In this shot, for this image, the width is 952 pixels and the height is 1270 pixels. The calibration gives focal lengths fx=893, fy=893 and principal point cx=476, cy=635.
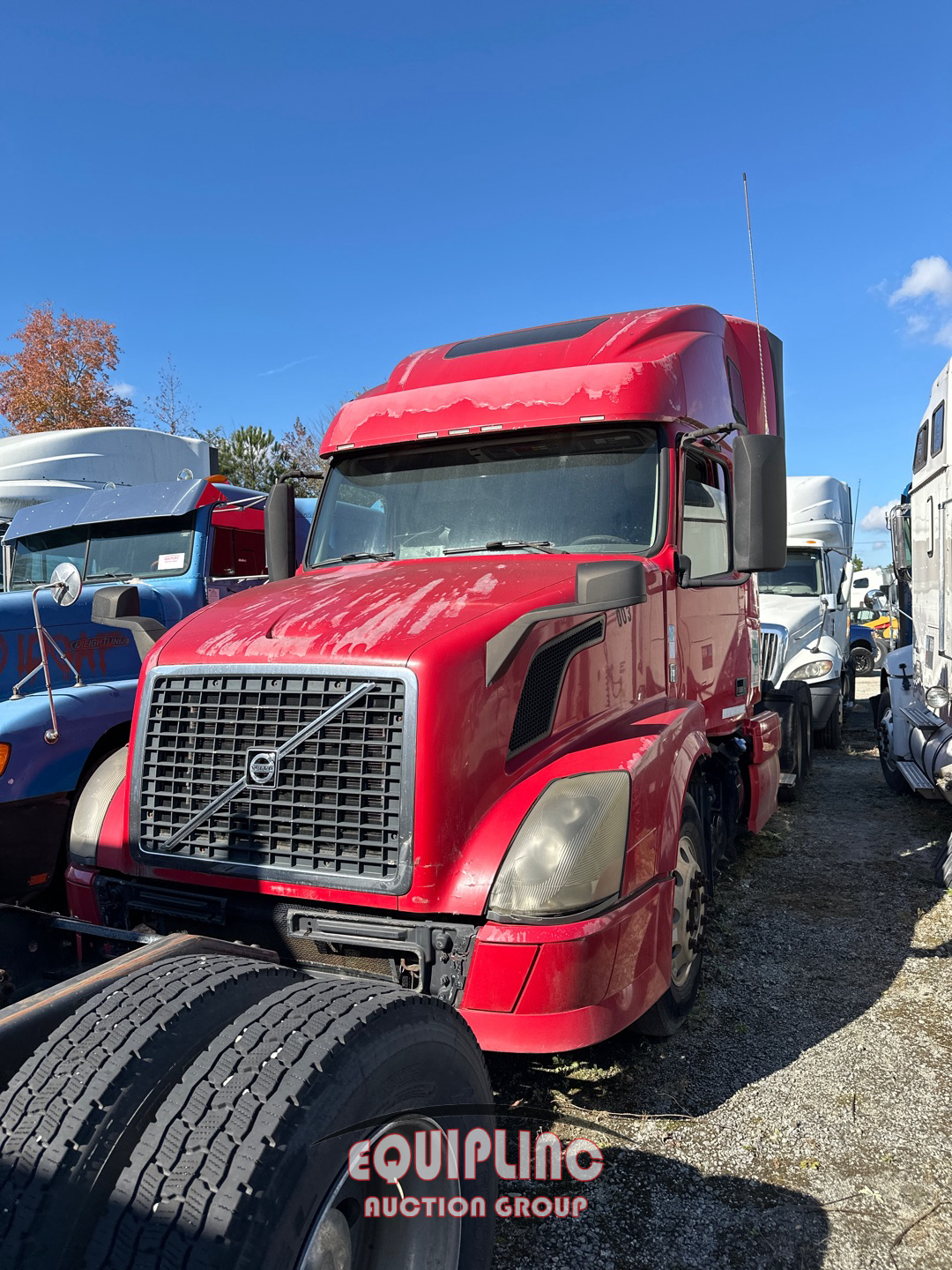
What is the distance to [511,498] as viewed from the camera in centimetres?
404

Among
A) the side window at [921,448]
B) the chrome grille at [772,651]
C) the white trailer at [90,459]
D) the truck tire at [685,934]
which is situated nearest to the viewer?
the truck tire at [685,934]

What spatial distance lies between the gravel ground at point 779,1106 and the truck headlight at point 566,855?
0.93 m

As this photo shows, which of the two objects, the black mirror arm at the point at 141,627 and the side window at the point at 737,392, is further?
the side window at the point at 737,392

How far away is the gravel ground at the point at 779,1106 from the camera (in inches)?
100

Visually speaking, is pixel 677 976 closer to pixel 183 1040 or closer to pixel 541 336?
pixel 183 1040

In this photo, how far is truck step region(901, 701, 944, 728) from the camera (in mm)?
6884

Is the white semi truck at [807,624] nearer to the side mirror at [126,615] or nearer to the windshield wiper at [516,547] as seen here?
the windshield wiper at [516,547]

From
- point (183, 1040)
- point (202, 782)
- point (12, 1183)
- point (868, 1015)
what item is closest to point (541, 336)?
point (202, 782)

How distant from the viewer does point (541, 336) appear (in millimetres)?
4715

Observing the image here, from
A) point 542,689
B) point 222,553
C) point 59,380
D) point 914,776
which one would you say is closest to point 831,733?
point 914,776

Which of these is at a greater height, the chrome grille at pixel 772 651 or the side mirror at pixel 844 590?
the side mirror at pixel 844 590

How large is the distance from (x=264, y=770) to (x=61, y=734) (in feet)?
6.31

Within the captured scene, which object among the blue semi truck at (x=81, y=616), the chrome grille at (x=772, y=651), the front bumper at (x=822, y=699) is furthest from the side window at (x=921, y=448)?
the blue semi truck at (x=81, y=616)

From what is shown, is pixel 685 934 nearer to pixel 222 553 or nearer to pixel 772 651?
pixel 222 553
